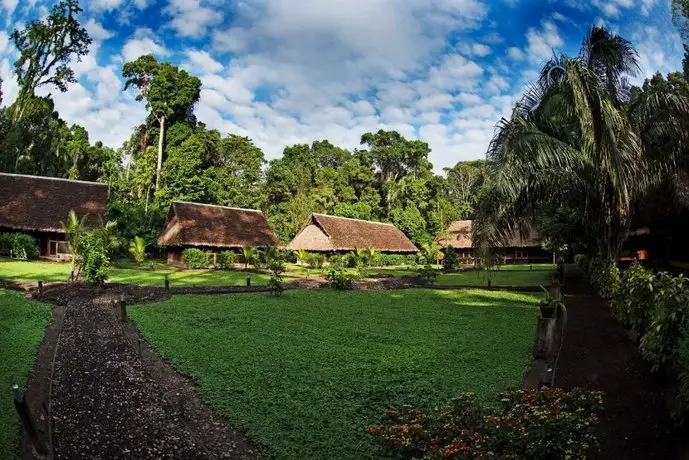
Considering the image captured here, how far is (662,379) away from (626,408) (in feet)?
2.54

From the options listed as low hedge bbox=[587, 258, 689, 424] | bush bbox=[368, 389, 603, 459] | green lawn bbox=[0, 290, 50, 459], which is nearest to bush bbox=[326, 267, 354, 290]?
green lawn bbox=[0, 290, 50, 459]

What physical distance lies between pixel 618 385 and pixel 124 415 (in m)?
5.79

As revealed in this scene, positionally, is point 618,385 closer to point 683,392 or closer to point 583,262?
point 683,392

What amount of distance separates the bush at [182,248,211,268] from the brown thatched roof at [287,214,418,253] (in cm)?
832

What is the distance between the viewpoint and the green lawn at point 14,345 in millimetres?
4824

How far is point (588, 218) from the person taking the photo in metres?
11.9

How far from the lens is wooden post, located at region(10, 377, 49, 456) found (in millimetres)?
4154

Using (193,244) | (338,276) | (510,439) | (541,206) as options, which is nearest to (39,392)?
(510,439)

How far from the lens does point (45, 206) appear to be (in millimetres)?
27609

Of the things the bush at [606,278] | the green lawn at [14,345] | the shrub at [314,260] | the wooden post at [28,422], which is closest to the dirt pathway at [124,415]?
the wooden post at [28,422]

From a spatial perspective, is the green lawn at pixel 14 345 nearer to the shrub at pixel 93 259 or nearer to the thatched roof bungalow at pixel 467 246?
the shrub at pixel 93 259

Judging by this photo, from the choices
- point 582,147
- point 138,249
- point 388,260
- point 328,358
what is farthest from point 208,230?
point 582,147

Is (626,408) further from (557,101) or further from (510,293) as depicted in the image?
(510,293)

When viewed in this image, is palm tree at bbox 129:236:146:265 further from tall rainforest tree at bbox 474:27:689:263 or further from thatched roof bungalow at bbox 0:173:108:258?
tall rainforest tree at bbox 474:27:689:263
